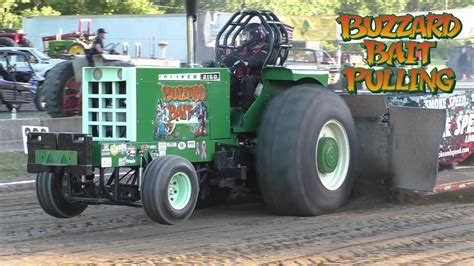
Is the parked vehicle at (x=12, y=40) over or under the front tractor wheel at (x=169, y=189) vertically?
over

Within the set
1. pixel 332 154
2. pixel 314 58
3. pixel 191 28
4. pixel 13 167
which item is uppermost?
pixel 314 58

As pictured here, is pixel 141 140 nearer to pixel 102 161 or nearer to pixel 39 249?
pixel 102 161

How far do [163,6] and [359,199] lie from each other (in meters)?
32.8

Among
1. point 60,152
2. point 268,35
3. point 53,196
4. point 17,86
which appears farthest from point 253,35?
point 17,86

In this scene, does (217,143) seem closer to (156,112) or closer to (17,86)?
(156,112)

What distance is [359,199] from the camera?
9.17 metres

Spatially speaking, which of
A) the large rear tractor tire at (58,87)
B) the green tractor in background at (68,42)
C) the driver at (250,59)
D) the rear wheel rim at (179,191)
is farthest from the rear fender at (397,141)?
the green tractor in background at (68,42)

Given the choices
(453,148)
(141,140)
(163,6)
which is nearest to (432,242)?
(141,140)

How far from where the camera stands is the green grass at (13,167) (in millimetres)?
11430

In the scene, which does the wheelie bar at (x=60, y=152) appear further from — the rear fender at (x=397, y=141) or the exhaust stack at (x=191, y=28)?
the rear fender at (x=397, y=141)

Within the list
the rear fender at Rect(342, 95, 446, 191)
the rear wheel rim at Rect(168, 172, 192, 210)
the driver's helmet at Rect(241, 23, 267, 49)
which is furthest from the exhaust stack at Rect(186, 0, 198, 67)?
the rear wheel rim at Rect(168, 172, 192, 210)

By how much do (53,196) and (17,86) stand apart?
1338cm

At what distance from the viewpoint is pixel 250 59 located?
8.55m

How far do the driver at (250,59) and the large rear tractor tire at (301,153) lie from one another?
16.5 inches
